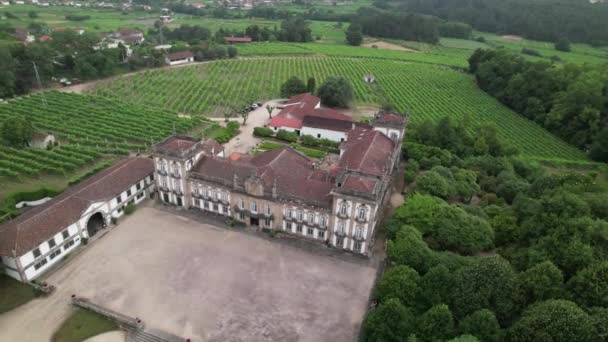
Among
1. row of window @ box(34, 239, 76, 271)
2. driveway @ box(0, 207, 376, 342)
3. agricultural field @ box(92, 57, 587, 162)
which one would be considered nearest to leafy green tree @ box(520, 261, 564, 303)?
driveway @ box(0, 207, 376, 342)

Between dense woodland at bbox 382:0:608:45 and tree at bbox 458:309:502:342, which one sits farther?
dense woodland at bbox 382:0:608:45

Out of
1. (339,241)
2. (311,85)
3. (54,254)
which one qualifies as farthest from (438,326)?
(311,85)

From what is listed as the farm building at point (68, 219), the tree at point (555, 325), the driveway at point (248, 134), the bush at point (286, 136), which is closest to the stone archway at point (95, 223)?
the farm building at point (68, 219)

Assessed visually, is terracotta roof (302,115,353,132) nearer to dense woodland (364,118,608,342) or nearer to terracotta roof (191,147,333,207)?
terracotta roof (191,147,333,207)

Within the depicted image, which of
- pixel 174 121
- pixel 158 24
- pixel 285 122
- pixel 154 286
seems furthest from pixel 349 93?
pixel 158 24

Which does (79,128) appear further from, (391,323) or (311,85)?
(391,323)
